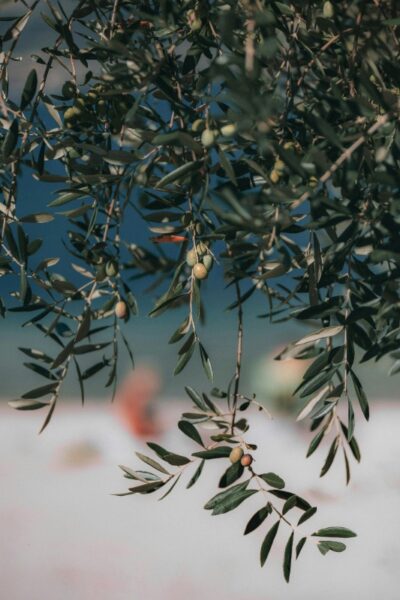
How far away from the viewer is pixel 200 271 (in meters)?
0.88

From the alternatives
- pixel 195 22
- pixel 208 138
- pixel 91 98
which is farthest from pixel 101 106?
pixel 208 138

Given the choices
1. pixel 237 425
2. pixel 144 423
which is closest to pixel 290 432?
pixel 144 423

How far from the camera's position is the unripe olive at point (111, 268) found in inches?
35.6

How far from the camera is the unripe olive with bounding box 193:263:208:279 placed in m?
0.88

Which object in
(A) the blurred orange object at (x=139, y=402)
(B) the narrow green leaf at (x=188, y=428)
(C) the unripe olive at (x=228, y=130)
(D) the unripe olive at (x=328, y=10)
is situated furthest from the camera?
(A) the blurred orange object at (x=139, y=402)

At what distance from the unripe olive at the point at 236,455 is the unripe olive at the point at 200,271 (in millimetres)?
173

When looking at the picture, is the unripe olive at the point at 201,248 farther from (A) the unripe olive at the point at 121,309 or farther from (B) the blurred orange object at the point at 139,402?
(B) the blurred orange object at the point at 139,402

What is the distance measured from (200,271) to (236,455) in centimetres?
18

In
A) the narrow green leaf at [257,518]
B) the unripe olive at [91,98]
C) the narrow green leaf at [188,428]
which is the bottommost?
the narrow green leaf at [257,518]

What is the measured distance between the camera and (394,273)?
811 mm

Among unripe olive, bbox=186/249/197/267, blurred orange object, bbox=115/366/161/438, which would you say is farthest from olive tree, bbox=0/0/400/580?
blurred orange object, bbox=115/366/161/438

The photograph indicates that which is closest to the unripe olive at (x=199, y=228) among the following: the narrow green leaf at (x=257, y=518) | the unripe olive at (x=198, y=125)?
the unripe olive at (x=198, y=125)

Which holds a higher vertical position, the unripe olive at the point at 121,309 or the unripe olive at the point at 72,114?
the unripe olive at the point at 72,114

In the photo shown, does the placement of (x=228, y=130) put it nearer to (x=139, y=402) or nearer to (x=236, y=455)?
(x=236, y=455)
